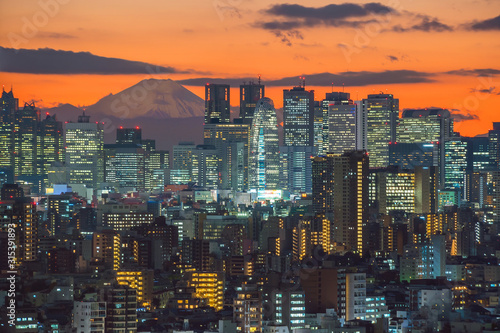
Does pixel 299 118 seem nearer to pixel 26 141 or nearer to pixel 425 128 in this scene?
pixel 425 128

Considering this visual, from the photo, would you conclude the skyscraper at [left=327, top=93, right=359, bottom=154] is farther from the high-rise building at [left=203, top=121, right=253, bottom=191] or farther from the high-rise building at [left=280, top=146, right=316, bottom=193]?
the high-rise building at [left=203, top=121, right=253, bottom=191]

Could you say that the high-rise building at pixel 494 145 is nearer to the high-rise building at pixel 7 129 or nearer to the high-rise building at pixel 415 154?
the high-rise building at pixel 415 154

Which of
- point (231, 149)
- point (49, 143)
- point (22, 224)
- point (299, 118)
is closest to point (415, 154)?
point (299, 118)

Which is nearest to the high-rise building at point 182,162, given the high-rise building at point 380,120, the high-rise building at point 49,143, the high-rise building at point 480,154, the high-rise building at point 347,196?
the high-rise building at point 49,143

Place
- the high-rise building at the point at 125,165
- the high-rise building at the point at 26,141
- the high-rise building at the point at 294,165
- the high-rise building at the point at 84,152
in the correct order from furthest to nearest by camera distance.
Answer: the high-rise building at the point at 294,165
the high-rise building at the point at 125,165
the high-rise building at the point at 84,152
the high-rise building at the point at 26,141

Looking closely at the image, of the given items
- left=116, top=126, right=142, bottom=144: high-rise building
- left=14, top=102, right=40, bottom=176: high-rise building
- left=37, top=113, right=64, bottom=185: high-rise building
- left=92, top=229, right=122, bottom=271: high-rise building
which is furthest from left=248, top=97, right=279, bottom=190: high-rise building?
left=92, top=229, right=122, bottom=271: high-rise building
